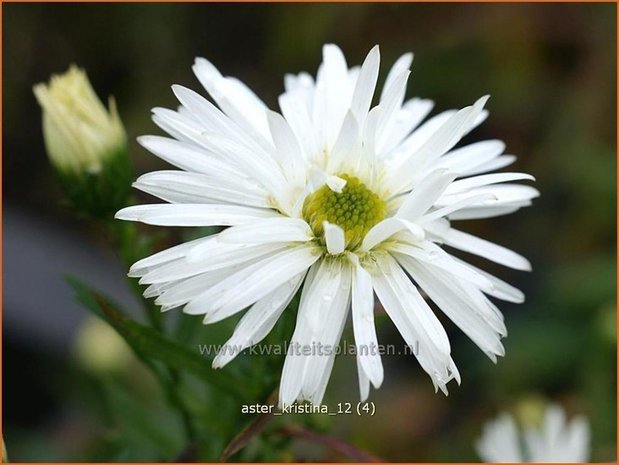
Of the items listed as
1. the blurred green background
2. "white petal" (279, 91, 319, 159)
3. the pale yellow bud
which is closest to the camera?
"white petal" (279, 91, 319, 159)

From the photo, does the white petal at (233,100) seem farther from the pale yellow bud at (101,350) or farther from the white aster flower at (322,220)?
the pale yellow bud at (101,350)

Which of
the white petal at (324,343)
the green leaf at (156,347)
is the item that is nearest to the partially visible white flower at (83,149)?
the green leaf at (156,347)

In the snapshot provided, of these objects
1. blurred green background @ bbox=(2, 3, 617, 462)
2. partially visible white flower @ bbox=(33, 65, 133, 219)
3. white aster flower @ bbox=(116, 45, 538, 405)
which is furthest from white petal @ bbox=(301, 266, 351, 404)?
blurred green background @ bbox=(2, 3, 617, 462)

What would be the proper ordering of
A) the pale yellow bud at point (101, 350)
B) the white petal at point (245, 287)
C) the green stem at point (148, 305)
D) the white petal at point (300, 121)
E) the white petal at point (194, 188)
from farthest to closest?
the pale yellow bud at point (101, 350), the green stem at point (148, 305), the white petal at point (300, 121), the white petal at point (194, 188), the white petal at point (245, 287)

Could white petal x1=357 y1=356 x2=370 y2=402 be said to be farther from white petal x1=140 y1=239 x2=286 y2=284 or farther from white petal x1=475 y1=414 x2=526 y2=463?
white petal x1=475 y1=414 x2=526 y2=463

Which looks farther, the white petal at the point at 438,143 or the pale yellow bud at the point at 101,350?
the pale yellow bud at the point at 101,350

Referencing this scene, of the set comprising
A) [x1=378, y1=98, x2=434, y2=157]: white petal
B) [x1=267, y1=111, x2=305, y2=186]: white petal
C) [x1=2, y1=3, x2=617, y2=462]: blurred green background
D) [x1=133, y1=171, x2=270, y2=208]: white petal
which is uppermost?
[x1=2, y1=3, x2=617, y2=462]: blurred green background

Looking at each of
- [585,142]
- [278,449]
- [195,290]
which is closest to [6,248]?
[278,449]
